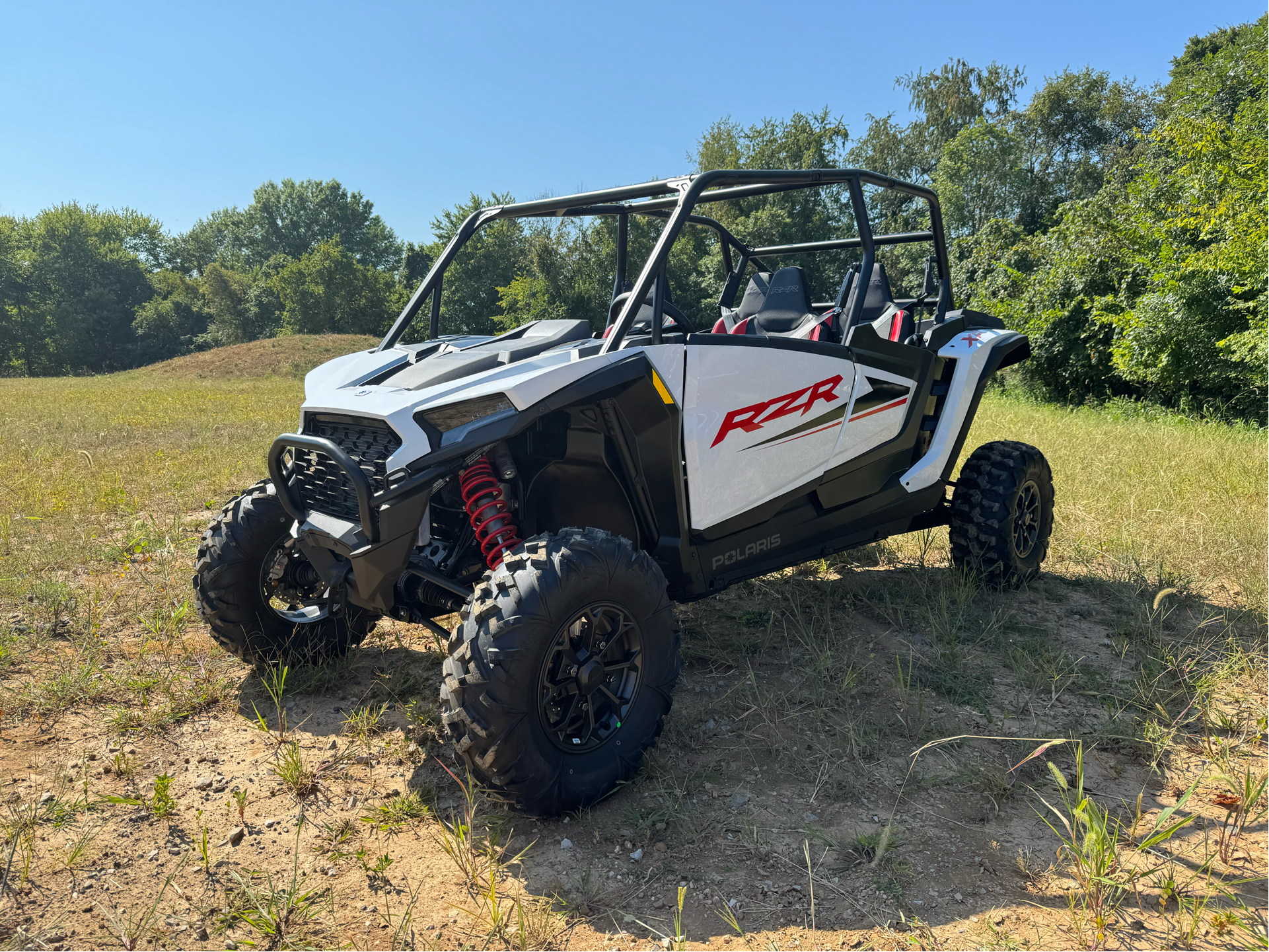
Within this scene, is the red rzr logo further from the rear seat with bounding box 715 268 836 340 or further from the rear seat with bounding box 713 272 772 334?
the rear seat with bounding box 713 272 772 334

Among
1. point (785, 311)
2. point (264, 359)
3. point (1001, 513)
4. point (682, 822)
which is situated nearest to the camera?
point (682, 822)

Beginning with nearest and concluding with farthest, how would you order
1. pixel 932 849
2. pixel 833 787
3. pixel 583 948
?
pixel 583 948, pixel 932 849, pixel 833 787

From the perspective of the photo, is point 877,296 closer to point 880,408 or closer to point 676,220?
point 880,408

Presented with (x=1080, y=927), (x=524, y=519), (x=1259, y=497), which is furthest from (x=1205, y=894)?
(x=1259, y=497)

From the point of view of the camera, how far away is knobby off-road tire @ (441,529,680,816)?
234 cm

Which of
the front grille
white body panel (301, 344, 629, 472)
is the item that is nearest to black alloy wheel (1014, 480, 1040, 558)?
white body panel (301, 344, 629, 472)

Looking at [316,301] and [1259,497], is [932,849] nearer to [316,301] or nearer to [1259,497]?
[1259,497]

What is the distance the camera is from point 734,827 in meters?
2.55

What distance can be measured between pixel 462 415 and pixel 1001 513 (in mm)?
3290

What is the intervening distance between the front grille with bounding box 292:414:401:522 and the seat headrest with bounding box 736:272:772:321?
246 centimetres

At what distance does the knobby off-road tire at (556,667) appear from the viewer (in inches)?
92.2

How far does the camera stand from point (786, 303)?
4.16m

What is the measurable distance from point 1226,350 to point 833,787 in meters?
12.6

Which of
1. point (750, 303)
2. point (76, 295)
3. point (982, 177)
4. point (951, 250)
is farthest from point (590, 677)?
point (76, 295)
